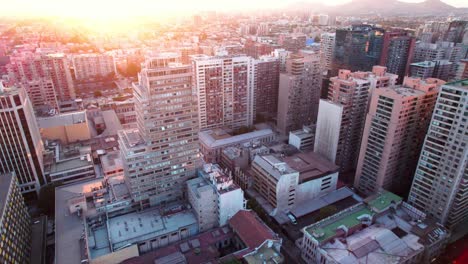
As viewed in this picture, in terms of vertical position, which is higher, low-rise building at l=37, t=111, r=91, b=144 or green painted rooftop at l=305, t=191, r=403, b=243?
low-rise building at l=37, t=111, r=91, b=144

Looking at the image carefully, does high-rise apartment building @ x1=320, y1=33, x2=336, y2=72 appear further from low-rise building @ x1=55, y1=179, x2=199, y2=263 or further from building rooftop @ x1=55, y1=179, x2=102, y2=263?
building rooftop @ x1=55, y1=179, x2=102, y2=263

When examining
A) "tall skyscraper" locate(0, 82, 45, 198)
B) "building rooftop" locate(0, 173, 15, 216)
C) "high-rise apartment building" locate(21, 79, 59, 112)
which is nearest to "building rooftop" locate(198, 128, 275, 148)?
"tall skyscraper" locate(0, 82, 45, 198)

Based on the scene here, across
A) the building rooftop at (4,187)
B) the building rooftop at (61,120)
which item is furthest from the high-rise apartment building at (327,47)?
the building rooftop at (4,187)

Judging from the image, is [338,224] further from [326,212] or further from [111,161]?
[111,161]

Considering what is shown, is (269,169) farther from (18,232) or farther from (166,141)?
(18,232)

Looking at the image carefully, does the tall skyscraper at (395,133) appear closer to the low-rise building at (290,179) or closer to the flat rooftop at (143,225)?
the low-rise building at (290,179)

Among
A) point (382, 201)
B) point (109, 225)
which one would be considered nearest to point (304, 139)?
point (382, 201)
